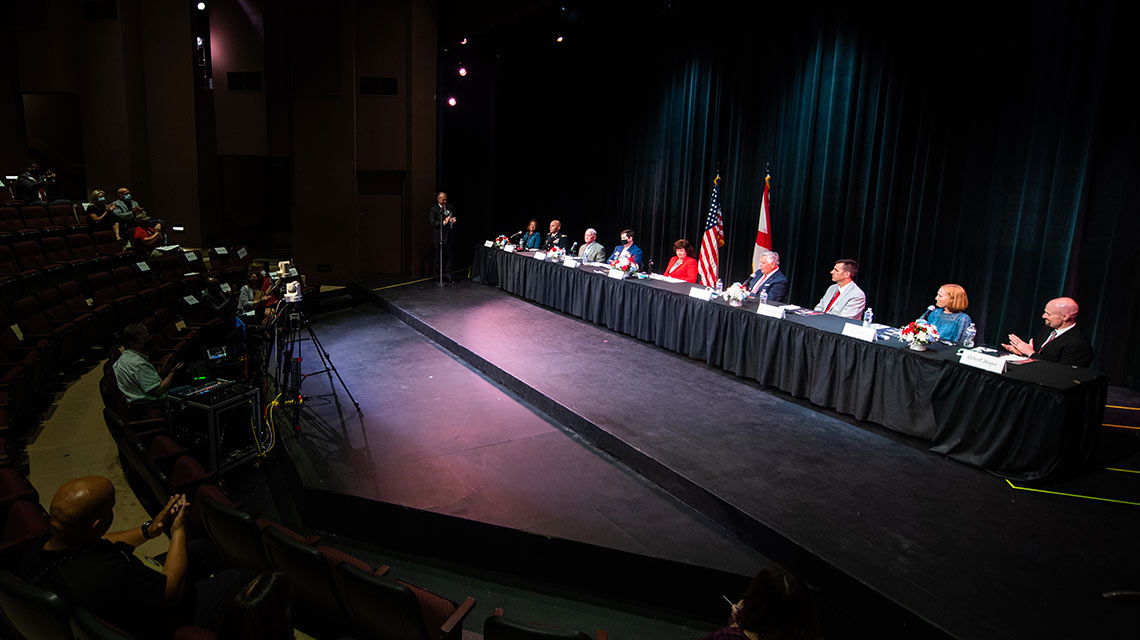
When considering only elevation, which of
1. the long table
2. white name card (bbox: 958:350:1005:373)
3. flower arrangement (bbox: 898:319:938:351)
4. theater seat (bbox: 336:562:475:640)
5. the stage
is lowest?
the stage

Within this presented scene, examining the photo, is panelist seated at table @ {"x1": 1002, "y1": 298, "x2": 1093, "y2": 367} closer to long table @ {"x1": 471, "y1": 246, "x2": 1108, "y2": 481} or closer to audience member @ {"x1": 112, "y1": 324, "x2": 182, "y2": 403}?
long table @ {"x1": 471, "y1": 246, "x2": 1108, "y2": 481}

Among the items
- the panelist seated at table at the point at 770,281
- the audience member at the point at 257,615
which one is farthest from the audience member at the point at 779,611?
the panelist seated at table at the point at 770,281

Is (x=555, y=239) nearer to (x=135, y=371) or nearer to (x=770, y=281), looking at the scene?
(x=770, y=281)

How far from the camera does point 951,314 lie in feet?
16.4

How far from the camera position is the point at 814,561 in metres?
3.19

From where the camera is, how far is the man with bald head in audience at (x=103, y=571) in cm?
208

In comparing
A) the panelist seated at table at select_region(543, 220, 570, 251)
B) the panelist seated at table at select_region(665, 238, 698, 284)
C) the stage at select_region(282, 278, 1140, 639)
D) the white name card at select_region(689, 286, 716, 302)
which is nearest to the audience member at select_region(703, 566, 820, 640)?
the stage at select_region(282, 278, 1140, 639)

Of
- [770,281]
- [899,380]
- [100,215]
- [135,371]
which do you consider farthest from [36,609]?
[100,215]

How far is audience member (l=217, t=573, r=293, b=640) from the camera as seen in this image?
1.71m

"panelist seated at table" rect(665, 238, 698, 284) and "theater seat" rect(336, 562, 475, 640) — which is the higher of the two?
"panelist seated at table" rect(665, 238, 698, 284)

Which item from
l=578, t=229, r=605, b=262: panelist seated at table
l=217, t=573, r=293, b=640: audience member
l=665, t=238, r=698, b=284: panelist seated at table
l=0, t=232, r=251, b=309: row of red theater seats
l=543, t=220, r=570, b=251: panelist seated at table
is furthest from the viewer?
l=543, t=220, r=570, b=251: panelist seated at table

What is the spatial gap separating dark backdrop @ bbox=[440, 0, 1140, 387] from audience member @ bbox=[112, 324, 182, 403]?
636 cm

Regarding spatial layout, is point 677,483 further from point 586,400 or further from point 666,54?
point 666,54

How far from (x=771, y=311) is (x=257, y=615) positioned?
4.64 m
